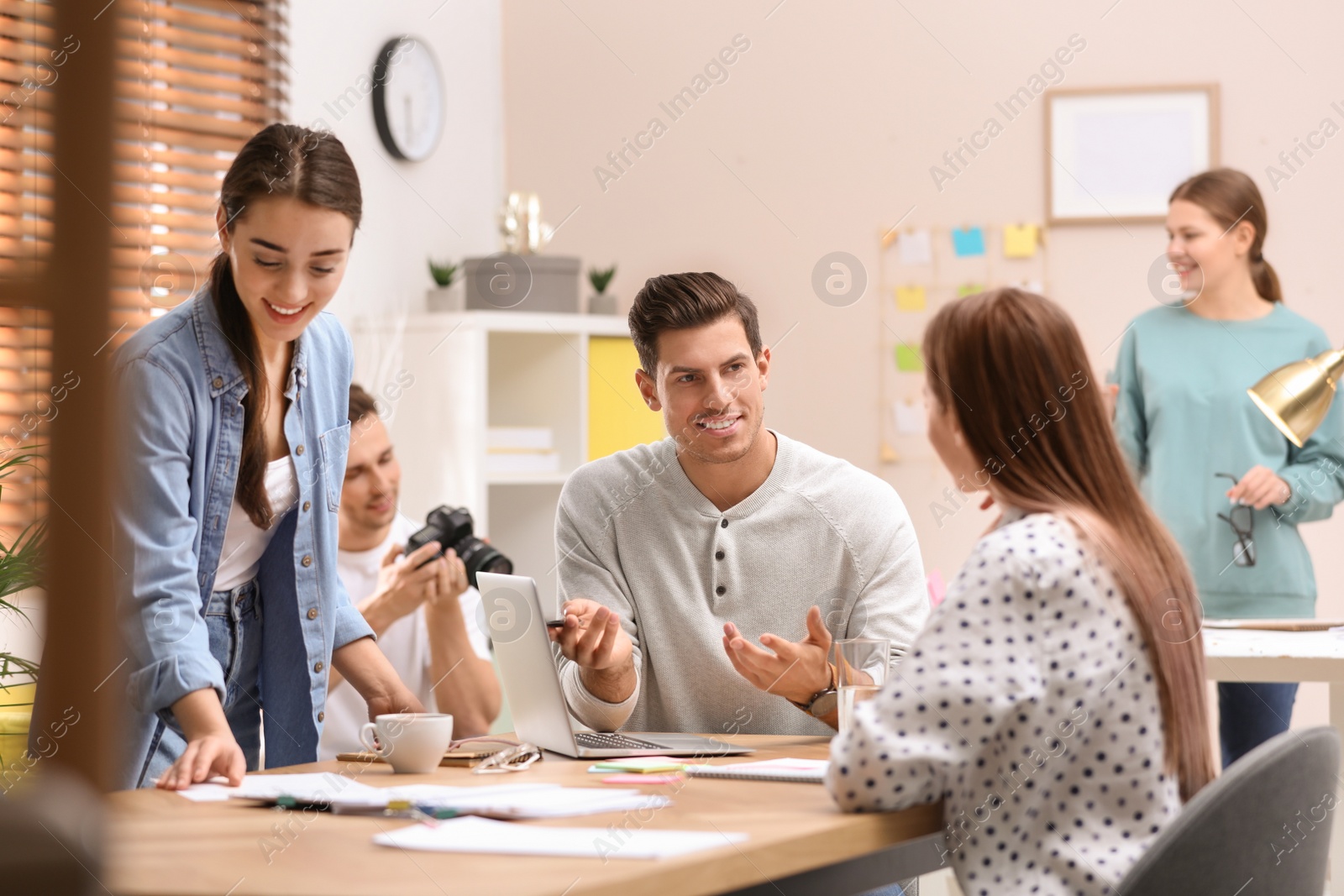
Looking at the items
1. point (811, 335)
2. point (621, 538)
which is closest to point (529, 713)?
point (621, 538)

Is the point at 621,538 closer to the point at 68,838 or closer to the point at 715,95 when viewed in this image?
the point at 68,838

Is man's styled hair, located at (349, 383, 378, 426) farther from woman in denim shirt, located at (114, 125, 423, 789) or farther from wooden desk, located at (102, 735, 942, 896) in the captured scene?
wooden desk, located at (102, 735, 942, 896)

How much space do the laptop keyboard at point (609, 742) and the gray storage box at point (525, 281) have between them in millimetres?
2152

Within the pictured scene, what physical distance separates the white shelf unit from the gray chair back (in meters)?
2.63

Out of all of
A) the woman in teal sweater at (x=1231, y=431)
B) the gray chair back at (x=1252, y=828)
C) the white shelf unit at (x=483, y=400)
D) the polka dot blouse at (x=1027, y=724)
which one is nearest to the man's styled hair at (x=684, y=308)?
the polka dot blouse at (x=1027, y=724)

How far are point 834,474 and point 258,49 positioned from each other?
2005mm

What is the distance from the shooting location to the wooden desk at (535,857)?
2.89 ft

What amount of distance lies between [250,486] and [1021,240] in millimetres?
2786

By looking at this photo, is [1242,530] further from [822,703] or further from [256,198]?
[256,198]

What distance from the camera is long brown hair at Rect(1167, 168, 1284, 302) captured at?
2807 mm

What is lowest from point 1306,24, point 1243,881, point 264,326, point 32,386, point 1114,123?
point 1243,881

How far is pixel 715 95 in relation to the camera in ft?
13.3

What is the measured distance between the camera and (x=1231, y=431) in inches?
110

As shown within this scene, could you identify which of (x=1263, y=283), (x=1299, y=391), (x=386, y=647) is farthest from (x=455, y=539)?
(x=1263, y=283)
